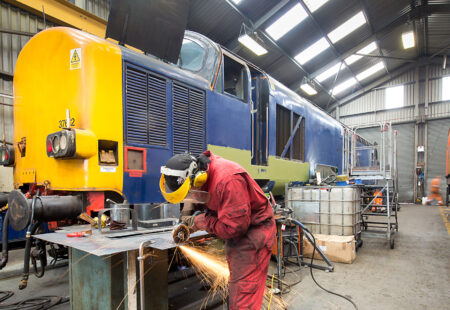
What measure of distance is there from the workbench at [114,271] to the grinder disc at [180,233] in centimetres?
5

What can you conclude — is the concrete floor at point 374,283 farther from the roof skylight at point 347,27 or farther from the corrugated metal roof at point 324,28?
the roof skylight at point 347,27

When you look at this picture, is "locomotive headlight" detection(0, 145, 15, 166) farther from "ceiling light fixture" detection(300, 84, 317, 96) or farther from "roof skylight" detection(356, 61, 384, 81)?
"roof skylight" detection(356, 61, 384, 81)

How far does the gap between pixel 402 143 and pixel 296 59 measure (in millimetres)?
9022

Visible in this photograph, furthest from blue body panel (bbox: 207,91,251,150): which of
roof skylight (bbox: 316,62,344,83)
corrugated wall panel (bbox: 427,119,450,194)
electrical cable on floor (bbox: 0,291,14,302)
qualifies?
corrugated wall panel (bbox: 427,119,450,194)

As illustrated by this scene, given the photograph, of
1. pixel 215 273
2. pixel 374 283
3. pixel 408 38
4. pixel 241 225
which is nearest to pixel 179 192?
pixel 241 225

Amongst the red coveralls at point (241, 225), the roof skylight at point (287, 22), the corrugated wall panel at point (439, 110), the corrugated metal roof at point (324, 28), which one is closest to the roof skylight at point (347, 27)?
the corrugated metal roof at point (324, 28)

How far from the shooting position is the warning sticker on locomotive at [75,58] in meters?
2.43

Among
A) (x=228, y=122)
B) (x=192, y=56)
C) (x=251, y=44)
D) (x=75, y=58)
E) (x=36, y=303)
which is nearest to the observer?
(x=75, y=58)

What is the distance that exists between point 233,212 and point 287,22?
8.91 meters

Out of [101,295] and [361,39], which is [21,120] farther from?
[361,39]

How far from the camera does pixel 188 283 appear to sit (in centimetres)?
330

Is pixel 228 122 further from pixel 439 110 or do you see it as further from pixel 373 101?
pixel 439 110

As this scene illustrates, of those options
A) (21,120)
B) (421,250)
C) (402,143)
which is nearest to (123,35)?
(21,120)

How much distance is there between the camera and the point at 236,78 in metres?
4.38
